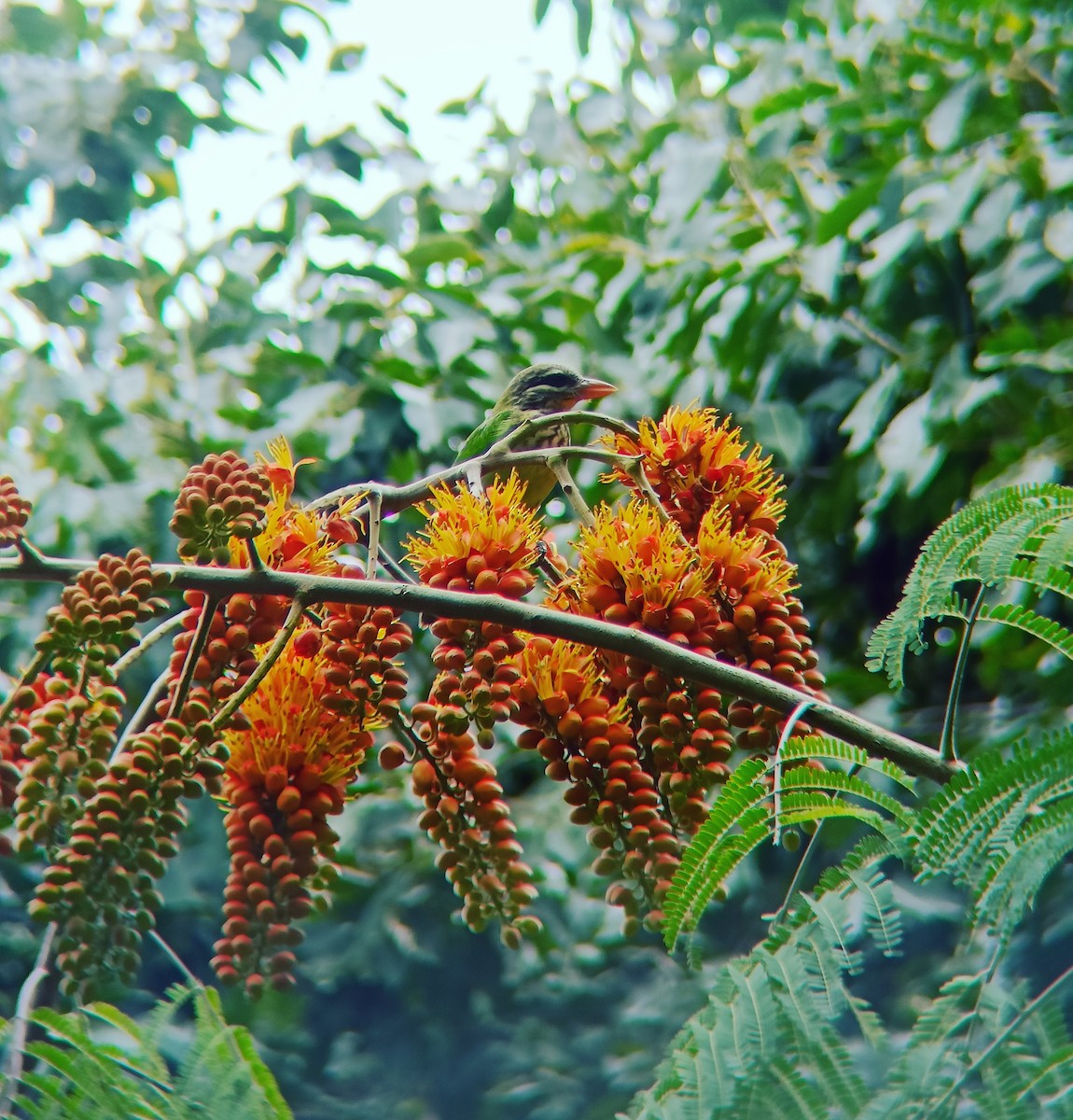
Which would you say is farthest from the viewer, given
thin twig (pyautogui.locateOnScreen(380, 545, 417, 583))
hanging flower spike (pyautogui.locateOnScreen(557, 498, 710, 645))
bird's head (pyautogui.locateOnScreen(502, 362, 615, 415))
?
bird's head (pyautogui.locateOnScreen(502, 362, 615, 415))

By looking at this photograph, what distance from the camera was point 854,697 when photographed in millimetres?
2248

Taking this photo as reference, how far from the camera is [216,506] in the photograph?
2.78 ft

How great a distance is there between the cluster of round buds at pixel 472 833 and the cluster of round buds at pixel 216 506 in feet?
0.60

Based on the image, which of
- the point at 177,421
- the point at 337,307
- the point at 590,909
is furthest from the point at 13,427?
the point at 590,909

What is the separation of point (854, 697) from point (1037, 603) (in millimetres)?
387

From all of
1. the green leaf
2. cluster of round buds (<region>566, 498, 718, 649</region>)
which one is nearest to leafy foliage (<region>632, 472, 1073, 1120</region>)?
cluster of round buds (<region>566, 498, 718, 649</region>)

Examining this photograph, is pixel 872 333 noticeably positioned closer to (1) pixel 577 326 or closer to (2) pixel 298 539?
(1) pixel 577 326

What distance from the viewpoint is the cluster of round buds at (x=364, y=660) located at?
86 cm

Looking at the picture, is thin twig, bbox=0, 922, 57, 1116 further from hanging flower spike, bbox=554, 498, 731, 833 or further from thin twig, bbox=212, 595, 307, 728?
hanging flower spike, bbox=554, 498, 731, 833

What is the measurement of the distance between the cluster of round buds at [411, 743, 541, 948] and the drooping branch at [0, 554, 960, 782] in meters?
0.09

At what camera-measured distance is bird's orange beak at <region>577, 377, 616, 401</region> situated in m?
1.52

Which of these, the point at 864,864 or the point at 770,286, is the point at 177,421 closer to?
the point at 770,286

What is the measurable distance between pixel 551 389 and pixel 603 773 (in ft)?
2.41

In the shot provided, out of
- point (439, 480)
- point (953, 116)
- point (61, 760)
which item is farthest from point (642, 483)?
point (953, 116)
